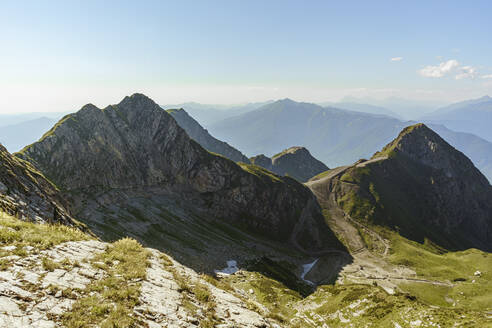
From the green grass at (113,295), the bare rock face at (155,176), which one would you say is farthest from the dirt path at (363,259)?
the green grass at (113,295)

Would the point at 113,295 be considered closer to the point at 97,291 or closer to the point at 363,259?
the point at 97,291

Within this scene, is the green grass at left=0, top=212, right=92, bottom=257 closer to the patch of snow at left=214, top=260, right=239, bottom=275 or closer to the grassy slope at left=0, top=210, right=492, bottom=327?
the grassy slope at left=0, top=210, right=492, bottom=327

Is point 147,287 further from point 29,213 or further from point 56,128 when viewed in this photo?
point 56,128

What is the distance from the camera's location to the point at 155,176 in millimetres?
140250

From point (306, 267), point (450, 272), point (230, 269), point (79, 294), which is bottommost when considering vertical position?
point (306, 267)

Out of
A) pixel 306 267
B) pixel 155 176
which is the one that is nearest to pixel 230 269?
pixel 306 267

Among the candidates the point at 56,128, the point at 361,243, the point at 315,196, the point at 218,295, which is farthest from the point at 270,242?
the point at 218,295

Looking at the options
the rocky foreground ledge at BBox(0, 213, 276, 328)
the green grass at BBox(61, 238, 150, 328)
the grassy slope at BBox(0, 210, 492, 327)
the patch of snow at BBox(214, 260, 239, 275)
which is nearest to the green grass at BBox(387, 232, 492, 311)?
the grassy slope at BBox(0, 210, 492, 327)

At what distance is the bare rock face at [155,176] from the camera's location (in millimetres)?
100375

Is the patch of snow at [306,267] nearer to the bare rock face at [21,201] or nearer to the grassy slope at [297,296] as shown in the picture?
the grassy slope at [297,296]

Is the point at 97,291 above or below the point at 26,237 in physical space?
below

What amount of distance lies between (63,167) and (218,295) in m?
109

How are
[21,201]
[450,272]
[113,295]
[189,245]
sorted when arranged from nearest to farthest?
[113,295], [21,201], [189,245], [450,272]

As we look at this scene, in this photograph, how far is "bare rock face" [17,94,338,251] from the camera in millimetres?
100375
